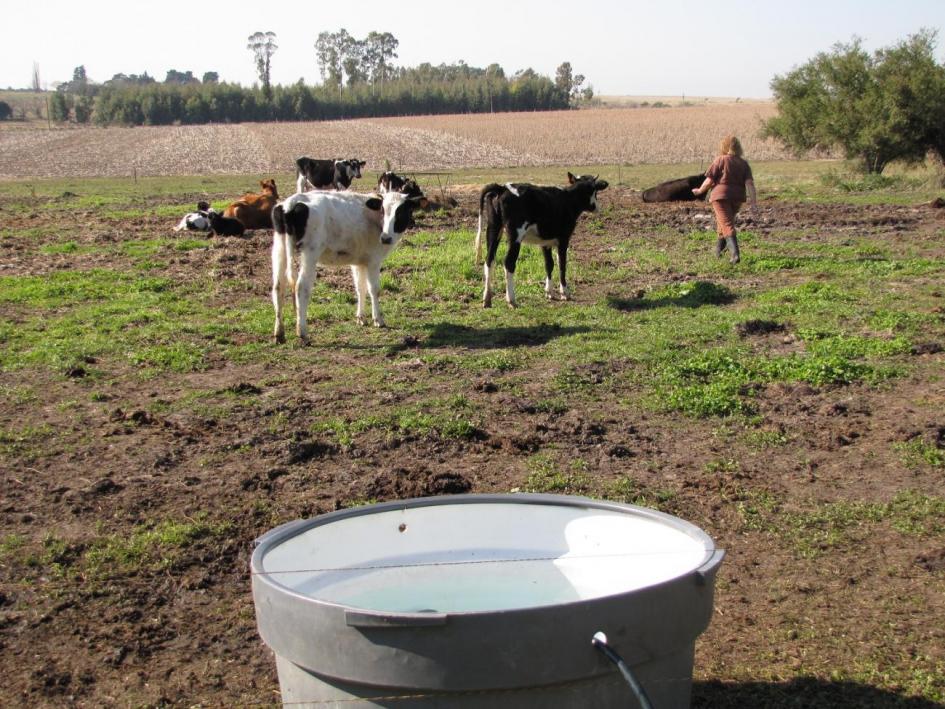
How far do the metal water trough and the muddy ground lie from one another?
869mm

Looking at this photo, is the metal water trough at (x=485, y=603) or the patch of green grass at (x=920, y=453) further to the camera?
the patch of green grass at (x=920, y=453)

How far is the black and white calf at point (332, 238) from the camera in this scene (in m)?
11.2

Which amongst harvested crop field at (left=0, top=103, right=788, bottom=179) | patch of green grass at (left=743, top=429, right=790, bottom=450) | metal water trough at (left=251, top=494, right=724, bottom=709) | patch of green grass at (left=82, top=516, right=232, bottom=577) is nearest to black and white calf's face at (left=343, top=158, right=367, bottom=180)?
patch of green grass at (left=743, top=429, right=790, bottom=450)

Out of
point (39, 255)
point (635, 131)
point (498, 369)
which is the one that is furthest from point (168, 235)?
point (635, 131)

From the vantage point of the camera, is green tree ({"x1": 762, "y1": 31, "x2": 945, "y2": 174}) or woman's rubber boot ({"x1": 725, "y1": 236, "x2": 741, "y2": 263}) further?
green tree ({"x1": 762, "y1": 31, "x2": 945, "y2": 174})

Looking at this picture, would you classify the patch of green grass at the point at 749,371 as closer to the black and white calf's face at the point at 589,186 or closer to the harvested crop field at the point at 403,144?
the black and white calf's face at the point at 589,186

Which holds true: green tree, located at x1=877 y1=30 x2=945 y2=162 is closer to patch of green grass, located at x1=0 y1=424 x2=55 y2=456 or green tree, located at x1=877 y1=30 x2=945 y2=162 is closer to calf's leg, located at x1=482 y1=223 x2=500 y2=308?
calf's leg, located at x1=482 y1=223 x2=500 y2=308

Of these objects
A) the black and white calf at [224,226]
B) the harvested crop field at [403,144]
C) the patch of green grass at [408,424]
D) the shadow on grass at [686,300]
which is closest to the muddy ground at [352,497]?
the patch of green grass at [408,424]

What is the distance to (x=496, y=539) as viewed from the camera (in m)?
4.35

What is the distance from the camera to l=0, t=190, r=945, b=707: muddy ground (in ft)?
15.3

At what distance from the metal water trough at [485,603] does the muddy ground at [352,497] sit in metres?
0.87

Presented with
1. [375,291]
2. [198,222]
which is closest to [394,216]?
[375,291]

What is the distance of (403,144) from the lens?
70125 mm

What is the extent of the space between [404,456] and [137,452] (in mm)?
2022
